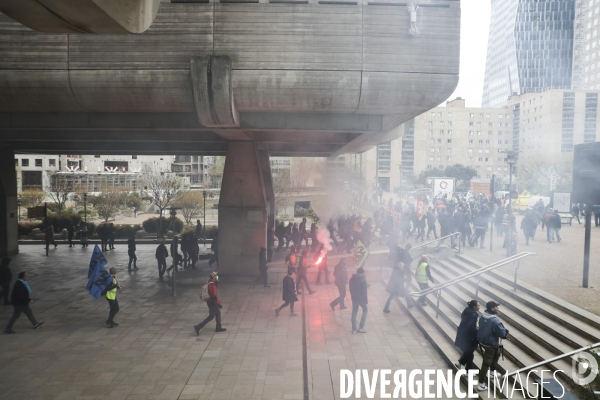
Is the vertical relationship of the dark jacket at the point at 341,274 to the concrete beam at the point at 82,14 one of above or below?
below

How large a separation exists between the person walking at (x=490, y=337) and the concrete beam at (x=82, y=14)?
22.6 ft

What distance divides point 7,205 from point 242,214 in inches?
530

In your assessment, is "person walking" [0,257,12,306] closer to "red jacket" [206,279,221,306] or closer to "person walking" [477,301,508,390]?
"red jacket" [206,279,221,306]

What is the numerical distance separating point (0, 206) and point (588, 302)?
81.1ft

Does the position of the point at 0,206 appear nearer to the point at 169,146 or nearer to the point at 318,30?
the point at 169,146

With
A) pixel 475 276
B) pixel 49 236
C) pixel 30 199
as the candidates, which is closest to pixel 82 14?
pixel 475 276

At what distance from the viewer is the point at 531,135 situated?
84312mm

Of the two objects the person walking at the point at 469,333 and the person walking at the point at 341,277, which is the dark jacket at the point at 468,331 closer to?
the person walking at the point at 469,333

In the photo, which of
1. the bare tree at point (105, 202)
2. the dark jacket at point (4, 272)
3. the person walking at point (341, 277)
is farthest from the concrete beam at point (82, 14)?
the bare tree at point (105, 202)

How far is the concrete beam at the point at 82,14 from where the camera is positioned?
16.6 feet

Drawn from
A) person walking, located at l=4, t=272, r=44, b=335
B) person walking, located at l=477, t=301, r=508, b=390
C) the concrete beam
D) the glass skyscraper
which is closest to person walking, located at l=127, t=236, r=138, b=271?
person walking, located at l=4, t=272, r=44, b=335

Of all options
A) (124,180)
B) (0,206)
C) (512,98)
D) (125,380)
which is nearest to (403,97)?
(125,380)

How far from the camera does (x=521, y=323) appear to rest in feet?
31.0

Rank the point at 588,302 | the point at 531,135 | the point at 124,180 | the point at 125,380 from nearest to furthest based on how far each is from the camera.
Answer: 1. the point at 125,380
2. the point at 588,302
3. the point at 124,180
4. the point at 531,135
